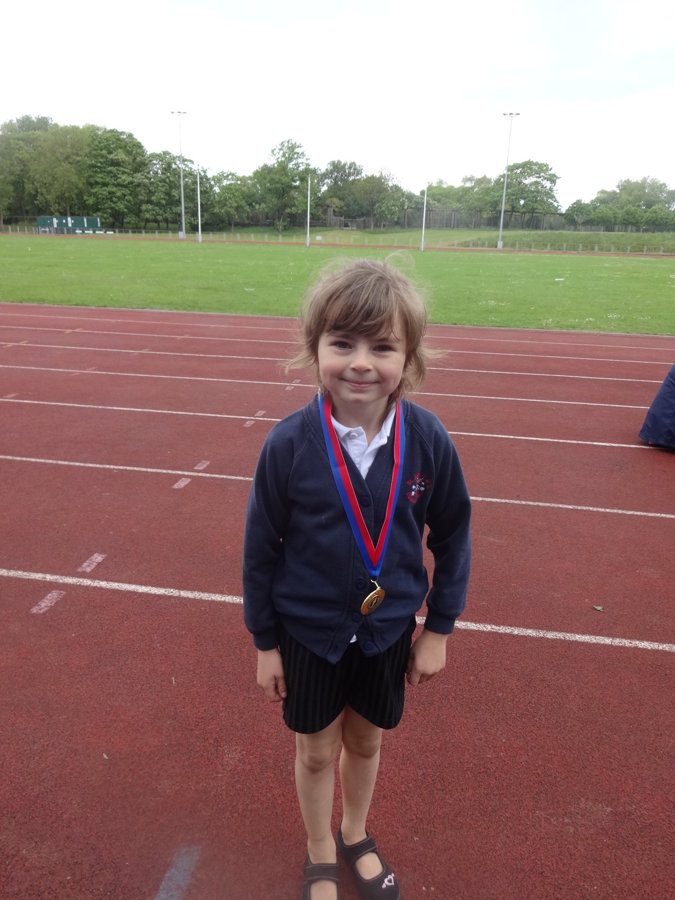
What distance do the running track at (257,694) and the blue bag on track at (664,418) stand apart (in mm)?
179

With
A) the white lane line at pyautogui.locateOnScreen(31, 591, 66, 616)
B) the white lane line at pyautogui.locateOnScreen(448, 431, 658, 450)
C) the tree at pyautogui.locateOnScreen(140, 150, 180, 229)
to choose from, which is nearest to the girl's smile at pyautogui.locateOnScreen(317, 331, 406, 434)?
the white lane line at pyautogui.locateOnScreen(31, 591, 66, 616)

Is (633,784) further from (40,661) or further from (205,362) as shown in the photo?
(205,362)

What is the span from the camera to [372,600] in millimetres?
1759

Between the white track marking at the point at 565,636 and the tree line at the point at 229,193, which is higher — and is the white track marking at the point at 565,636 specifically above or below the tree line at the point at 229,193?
below

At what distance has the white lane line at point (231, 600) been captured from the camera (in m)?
3.52

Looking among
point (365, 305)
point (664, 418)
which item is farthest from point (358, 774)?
point (664, 418)

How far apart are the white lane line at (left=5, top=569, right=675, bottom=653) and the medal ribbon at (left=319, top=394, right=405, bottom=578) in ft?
6.82

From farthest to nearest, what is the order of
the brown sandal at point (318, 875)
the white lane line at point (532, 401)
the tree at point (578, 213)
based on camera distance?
the tree at point (578, 213) < the white lane line at point (532, 401) < the brown sandal at point (318, 875)

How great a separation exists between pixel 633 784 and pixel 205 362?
8.60 meters

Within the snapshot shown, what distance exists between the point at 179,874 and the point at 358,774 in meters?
0.72

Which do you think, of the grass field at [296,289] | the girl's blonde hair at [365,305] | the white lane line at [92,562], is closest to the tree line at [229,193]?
the grass field at [296,289]

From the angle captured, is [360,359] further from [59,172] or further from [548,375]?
[59,172]

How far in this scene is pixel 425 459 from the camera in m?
1.79

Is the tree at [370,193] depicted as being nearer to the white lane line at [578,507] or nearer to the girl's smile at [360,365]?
the white lane line at [578,507]
